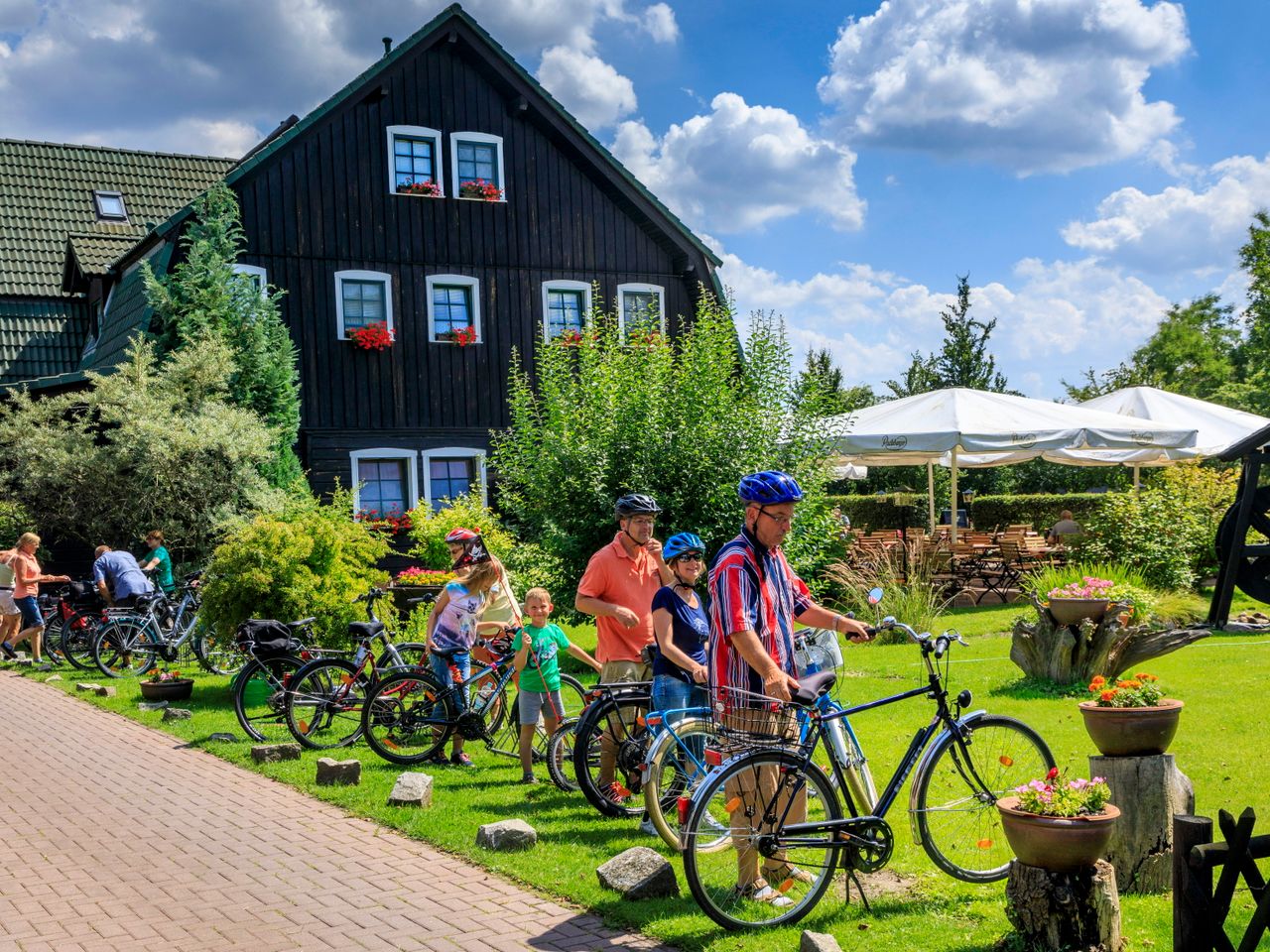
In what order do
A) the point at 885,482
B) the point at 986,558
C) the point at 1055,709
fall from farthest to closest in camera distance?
the point at 885,482 < the point at 986,558 < the point at 1055,709

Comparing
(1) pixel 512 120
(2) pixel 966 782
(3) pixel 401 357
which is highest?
(1) pixel 512 120

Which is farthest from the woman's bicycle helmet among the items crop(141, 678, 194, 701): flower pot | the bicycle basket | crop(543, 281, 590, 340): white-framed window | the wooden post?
crop(543, 281, 590, 340): white-framed window

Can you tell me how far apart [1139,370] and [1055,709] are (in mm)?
47862

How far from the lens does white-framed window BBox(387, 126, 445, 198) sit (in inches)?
915

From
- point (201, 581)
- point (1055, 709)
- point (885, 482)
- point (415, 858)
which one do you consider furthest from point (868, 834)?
point (885, 482)

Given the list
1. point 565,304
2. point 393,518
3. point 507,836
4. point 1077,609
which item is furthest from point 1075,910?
point 565,304

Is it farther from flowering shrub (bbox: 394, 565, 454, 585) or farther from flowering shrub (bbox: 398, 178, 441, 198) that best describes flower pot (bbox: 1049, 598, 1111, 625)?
flowering shrub (bbox: 398, 178, 441, 198)

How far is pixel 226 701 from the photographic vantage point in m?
13.9

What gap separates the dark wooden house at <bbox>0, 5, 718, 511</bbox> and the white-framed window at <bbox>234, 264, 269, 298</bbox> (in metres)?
0.06

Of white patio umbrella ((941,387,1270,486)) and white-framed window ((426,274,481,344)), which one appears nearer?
white patio umbrella ((941,387,1270,486))

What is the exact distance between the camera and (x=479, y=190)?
78.2 ft

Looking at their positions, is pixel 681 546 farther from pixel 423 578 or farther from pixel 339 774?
pixel 423 578

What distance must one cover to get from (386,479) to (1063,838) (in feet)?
62.1

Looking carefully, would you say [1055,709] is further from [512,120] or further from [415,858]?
[512,120]
